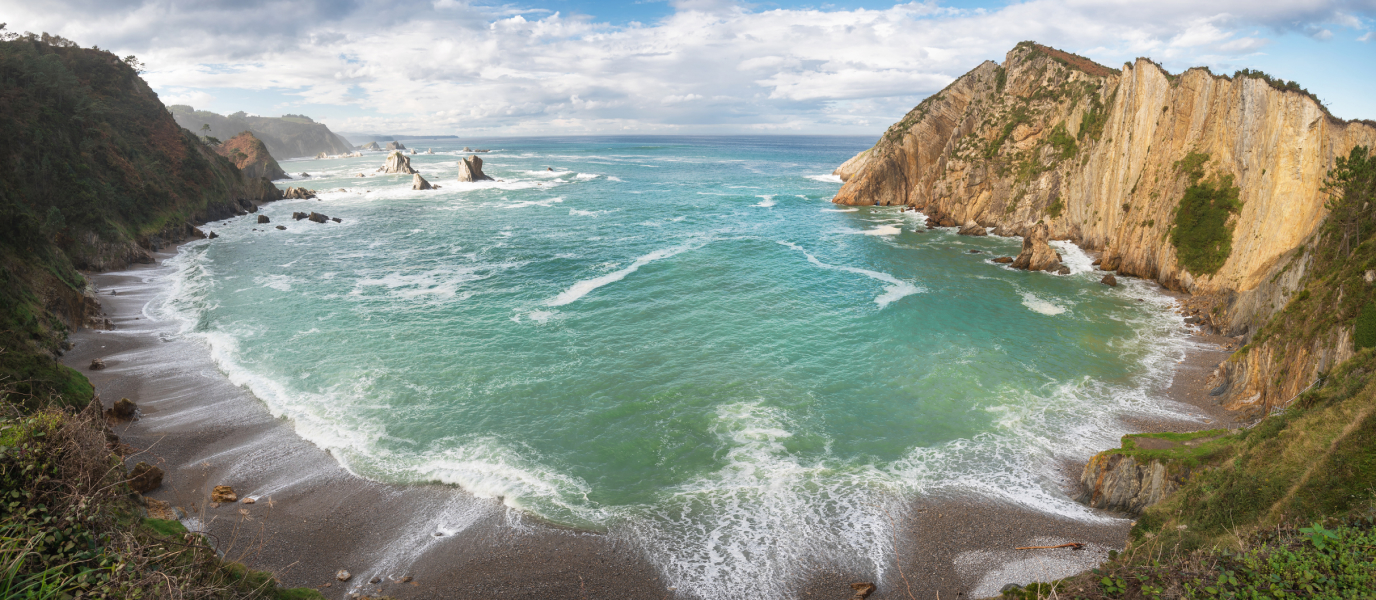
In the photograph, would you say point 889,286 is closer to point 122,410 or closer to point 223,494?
point 223,494

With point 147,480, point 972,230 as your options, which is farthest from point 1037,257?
point 147,480

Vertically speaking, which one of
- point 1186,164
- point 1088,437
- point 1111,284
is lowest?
point 1088,437

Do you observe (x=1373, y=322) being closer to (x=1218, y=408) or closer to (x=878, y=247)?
(x=1218, y=408)

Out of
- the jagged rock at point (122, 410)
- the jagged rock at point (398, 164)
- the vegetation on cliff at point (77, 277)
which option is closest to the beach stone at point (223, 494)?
the vegetation on cliff at point (77, 277)

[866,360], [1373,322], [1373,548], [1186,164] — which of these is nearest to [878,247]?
[1186,164]

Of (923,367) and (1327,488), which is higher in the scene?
(1327,488)
